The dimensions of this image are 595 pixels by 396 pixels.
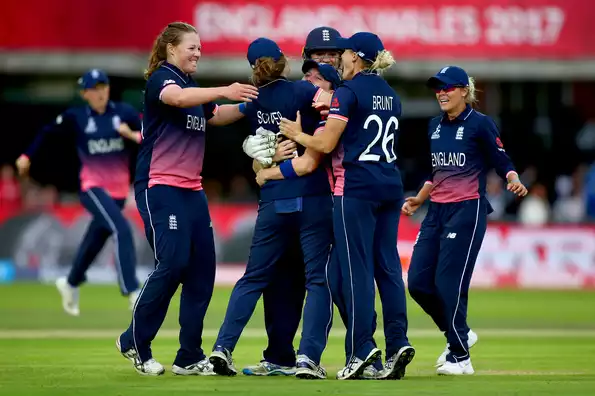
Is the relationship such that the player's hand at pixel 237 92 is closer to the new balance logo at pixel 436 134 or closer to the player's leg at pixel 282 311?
the player's leg at pixel 282 311

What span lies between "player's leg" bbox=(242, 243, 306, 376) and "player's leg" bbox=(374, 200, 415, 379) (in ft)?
2.05

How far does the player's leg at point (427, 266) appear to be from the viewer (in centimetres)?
1054

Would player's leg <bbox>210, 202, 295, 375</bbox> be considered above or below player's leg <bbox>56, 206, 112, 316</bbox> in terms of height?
above

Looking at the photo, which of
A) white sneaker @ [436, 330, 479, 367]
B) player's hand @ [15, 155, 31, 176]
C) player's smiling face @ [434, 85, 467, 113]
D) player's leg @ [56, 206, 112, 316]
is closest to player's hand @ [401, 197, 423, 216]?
player's smiling face @ [434, 85, 467, 113]

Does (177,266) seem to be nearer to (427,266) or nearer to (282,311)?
(282,311)

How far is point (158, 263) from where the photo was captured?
9711 mm

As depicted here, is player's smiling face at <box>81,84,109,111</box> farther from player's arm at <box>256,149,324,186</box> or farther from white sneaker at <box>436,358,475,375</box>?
white sneaker at <box>436,358,475,375</box>

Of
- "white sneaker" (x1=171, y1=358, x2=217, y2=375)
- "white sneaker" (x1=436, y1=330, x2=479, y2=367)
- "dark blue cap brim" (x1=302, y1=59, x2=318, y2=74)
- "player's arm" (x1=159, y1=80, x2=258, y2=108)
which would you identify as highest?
"dark blue cap brim" (x1=302, y1=59, x2=318, y2=74)

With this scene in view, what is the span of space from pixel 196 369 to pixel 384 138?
2175mm

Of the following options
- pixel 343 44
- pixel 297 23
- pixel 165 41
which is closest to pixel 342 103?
pixel 343 44

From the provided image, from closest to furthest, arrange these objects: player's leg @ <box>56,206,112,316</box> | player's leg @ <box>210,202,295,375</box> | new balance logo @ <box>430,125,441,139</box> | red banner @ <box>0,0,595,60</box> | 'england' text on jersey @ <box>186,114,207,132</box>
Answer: player's leg @ <box>210,202,295,375</box>, 'england' text on jersey @ <box>186,114,207,132</box>, new balance logo @ <box>430,125,441,139</box>, player's leg @ <box>56,206,112,316</box>, red banner @ <box>0,0,595,60</box>

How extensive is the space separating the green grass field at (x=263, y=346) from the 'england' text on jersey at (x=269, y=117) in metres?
1.83

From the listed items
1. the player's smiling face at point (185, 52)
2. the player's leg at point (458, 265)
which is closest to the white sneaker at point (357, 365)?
the player's leg at point (458, 265)

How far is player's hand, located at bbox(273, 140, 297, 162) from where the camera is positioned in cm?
962
